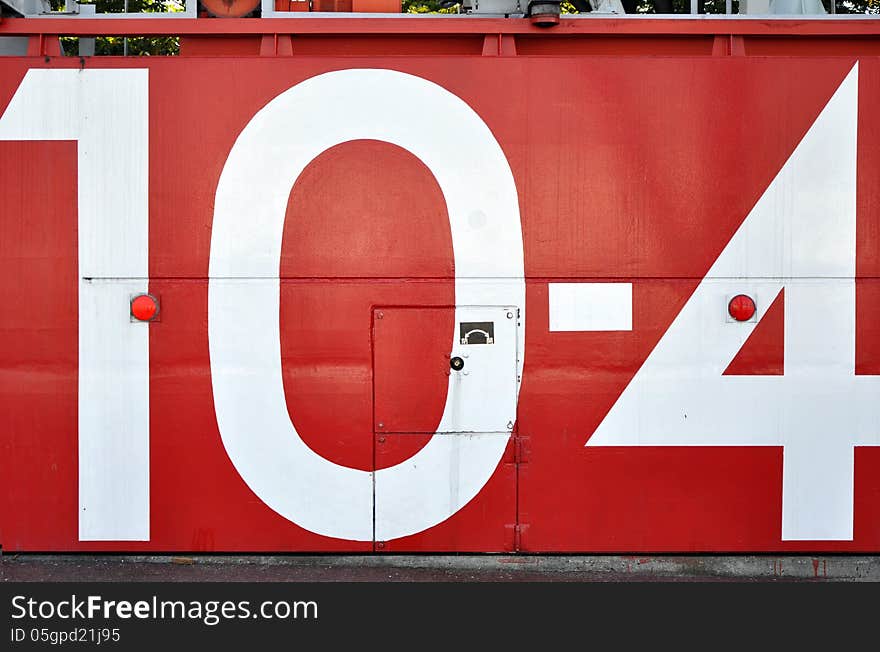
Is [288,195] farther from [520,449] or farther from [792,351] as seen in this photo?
[792,351]

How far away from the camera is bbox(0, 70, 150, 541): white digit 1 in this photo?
13.0ft

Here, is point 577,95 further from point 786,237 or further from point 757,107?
point 786,237

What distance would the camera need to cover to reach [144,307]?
3949mm

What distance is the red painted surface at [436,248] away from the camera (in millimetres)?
3961

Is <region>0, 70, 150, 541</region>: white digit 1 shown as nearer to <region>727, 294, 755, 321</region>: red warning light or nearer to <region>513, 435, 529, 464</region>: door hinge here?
<region>513, 435, 529, 464</region>: door hinge

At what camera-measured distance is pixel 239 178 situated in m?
3.96

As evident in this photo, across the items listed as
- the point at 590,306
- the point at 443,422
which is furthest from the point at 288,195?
the point at 590,306

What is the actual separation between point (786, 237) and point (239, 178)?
2.44 meters

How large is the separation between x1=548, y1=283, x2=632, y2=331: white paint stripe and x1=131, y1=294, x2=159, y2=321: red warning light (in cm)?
175

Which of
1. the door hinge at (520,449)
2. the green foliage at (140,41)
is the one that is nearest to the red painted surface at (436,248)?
the door hinge at (520,449)

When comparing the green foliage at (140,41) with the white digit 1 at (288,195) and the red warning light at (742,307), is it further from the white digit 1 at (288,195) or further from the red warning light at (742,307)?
the red warning light at (742,307)

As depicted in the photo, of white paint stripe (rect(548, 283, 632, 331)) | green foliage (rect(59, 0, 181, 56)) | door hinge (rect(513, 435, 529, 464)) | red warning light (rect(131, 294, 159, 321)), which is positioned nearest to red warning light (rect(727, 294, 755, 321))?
white paint stripe (rect(548, 283, 632, 331))

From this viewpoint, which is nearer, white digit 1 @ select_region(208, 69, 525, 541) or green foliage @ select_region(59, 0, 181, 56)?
white digit 1 @ select_region(208, 69, 525, 541)

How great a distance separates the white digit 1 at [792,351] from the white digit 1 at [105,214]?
213cm
